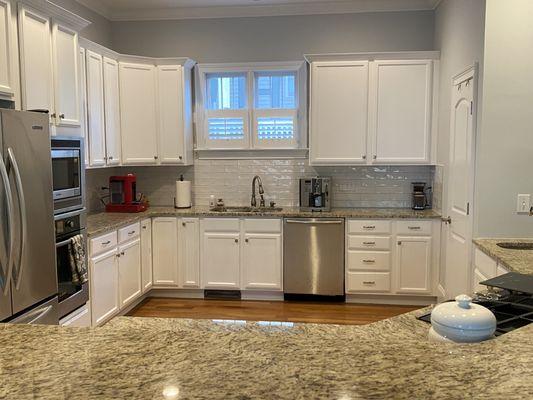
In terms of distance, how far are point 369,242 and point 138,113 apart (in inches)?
107

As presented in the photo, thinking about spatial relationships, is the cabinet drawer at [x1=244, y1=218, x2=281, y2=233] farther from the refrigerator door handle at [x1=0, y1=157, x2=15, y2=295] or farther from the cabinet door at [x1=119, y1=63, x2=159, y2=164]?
the refrigerator door handle at [x1=0, y1=157, x2=15, y2=295]

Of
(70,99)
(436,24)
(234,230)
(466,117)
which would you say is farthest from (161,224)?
(436,24)

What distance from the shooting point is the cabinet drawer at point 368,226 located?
4.81 meters

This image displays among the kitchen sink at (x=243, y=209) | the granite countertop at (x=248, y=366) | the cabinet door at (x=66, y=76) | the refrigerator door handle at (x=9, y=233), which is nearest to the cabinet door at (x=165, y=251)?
the kitchen sink at (x=243, y=209)

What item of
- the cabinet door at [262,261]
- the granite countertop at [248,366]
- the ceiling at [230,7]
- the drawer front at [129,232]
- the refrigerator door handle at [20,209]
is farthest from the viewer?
the ceiling at [230,7]

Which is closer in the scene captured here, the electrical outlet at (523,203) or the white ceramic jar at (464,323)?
the white ceramic jar at (464,323)

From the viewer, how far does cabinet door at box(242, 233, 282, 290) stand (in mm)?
4965

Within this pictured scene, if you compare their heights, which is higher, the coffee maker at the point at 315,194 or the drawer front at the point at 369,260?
the coffee maker at the point at 315,194

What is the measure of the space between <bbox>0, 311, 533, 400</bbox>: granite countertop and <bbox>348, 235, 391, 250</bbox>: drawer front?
3.50 metres

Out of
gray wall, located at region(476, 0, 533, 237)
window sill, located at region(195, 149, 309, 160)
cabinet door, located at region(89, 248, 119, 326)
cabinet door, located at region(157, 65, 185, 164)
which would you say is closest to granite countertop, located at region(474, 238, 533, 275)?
gray wall, located at region(476, 0, 533, 237)

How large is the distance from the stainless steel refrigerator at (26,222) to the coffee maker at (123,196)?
6.25ft

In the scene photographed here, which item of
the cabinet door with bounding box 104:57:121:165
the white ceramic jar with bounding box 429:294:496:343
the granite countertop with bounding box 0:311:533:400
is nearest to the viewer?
the granite countertop with bounding box 0:311:533:400

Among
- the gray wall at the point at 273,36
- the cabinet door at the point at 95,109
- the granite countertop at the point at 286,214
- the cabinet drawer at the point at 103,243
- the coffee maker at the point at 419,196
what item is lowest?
the cabinet drawer at the point at 103,243

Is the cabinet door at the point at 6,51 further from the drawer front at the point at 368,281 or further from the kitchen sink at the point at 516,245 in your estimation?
the drawer front at the point at 368,281
